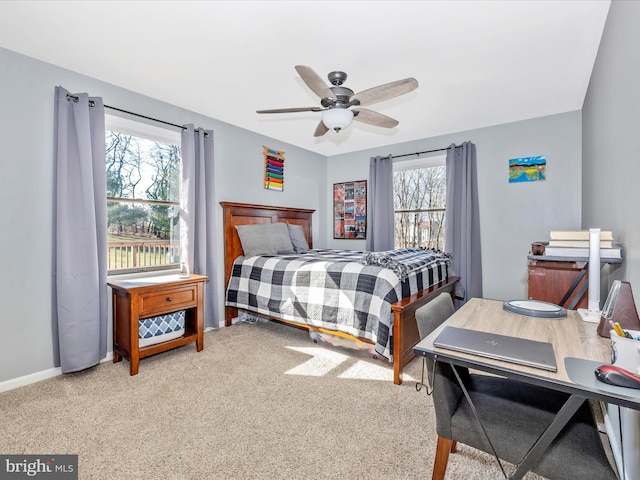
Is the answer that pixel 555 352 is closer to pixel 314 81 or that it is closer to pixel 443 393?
pixel 443 393

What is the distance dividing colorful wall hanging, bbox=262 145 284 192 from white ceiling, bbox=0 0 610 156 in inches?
40.4

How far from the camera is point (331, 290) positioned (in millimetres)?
2787

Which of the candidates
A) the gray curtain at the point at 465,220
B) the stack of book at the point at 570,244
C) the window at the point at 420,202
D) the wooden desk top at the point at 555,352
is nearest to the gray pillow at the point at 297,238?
the window at the point at 420,202

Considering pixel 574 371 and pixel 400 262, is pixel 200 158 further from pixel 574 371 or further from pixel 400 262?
pixel 574 371

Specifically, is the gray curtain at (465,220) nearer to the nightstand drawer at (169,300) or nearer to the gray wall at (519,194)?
the gray wall at (519,194)

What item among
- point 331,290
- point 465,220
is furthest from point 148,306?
A: point 465,220

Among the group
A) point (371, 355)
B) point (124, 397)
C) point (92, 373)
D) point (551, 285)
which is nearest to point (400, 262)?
point (371, 355)

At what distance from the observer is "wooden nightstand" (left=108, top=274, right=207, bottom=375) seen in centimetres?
250

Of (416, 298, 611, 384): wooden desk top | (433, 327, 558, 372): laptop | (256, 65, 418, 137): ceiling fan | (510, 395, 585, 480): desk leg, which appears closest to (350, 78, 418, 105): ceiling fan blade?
(256, 65, 418, 137): ceiling fan

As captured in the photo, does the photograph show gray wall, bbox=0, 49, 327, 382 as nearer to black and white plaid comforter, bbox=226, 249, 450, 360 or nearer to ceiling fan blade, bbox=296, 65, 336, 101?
black and white plaid comforter, bbox=226, 249, 450, 360

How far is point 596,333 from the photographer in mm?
1149

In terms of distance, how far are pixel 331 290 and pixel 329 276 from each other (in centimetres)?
12

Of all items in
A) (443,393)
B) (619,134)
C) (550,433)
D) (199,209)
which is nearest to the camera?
(550,433)
